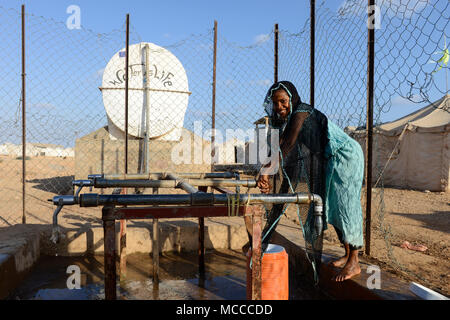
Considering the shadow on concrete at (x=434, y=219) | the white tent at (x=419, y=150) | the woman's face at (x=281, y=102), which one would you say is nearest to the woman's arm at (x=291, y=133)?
the woman's face at (x=281, y=102)

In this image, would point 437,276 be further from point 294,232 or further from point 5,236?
point 5,236

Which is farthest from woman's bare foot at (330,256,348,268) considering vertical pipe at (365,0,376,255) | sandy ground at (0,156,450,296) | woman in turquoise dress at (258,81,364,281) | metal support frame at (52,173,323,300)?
metal support frame at (52,173,323,300)

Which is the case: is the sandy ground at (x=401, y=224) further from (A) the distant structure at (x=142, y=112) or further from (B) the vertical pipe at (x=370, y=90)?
(A) the distant structure at (x=142, y=112)

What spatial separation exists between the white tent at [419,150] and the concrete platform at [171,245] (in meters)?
6.08

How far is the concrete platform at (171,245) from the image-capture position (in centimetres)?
240

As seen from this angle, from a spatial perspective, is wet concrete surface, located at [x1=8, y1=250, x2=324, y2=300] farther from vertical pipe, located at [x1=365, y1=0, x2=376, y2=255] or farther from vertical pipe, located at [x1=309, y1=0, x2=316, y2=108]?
vertical pipe, located at [x1=309, y1=0, x2=316, y2=108]

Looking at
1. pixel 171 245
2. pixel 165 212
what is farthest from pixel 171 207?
pixel 171 245

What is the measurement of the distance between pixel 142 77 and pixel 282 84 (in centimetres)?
474

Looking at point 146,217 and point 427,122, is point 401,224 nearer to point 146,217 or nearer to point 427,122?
point 146,217

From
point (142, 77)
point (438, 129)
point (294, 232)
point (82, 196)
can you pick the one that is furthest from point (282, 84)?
point (438, 129)

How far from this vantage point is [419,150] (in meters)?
10.0

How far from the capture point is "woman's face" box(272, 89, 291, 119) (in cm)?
234

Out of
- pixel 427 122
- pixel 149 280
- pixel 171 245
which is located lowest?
pixel 149 280

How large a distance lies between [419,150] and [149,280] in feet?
31.9
